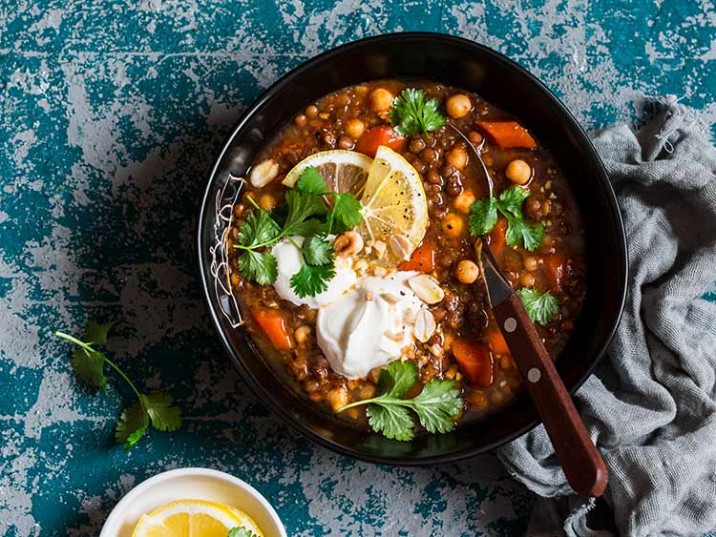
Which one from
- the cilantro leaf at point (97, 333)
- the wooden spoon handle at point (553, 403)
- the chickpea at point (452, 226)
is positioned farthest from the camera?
the cilantro leaf at point (97, 333)

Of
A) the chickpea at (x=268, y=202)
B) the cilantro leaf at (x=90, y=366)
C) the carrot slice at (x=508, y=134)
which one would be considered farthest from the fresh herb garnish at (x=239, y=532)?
the carrot slice at (x=508, y=134)

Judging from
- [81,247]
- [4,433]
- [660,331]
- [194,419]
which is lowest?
[4,433]

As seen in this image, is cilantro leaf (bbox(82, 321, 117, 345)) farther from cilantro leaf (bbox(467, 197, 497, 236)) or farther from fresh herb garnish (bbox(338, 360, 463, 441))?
cilantro leaf (bbox(467, 197, 497, 236))

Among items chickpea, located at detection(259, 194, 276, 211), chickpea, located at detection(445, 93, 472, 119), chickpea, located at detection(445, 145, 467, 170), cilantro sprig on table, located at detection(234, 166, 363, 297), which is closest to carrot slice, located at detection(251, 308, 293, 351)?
cilantro sprig on table, located at detection(234, 166, 363, 297)

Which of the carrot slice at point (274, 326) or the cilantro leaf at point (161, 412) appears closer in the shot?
the carrot slice at point (274, 326)

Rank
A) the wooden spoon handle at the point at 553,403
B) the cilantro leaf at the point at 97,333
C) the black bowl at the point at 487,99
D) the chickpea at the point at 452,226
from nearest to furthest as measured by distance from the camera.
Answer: the wooden spoon handle at the point at 553,403
the black bowl at the point at 487,99
the chickpea at the point at 452,226
the cilantro leaf at the point at 97,333

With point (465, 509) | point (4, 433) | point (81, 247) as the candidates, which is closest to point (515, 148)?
point (465, 509)

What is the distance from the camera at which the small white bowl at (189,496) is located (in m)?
3.12

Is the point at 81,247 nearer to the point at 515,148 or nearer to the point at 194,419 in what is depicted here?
the point at 194,419

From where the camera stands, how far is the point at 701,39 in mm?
3371

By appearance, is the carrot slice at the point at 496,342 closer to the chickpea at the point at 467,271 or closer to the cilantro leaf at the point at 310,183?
the chickpea at the point at 467,271

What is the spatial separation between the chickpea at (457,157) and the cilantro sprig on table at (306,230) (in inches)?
13.9

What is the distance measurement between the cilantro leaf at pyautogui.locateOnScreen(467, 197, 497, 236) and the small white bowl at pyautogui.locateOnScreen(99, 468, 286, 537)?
116 cm

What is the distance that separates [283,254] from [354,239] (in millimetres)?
241
